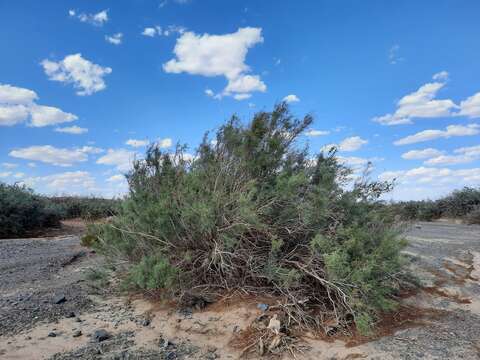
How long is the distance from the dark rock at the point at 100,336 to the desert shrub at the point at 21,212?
11312 millimetres

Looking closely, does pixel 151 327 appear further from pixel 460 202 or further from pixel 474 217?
pixel 460 202

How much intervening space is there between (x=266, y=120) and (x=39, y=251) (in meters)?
6.74

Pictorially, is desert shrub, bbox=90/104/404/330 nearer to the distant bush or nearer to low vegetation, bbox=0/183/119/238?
low vegetation, bbox=0/183/119/238

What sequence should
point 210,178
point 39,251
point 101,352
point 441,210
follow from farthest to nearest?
point 441,210 → point 39,251 → point 210,178 → point 101,352

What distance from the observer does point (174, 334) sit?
164 inches

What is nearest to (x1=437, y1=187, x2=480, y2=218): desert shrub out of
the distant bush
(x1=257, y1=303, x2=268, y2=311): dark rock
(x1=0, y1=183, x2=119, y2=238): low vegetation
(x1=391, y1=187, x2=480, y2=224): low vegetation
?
(x1=391, y1=187, x2=480, y2=224): low vegetation

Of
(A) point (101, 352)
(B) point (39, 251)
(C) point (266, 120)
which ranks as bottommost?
(A) point (101, 352)

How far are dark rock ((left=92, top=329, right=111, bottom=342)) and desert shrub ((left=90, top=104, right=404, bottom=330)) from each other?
2.08 feet

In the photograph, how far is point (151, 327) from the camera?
4324 mm

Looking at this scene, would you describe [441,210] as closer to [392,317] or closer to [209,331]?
[392,317]

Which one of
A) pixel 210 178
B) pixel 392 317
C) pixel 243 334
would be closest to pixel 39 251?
pixel 210 178

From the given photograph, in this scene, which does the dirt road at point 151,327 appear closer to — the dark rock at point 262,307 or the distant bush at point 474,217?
the dark rock at point 262,307

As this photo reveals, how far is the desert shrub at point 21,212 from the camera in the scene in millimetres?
13750

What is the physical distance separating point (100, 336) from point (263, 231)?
2086mm
